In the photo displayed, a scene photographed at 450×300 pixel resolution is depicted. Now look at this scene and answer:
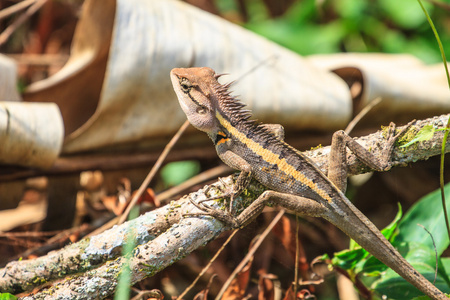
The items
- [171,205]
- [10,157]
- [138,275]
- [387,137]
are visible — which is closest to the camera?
[138,275]

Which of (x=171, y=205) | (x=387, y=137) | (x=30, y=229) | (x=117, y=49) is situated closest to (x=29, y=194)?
(x=30, y=229)

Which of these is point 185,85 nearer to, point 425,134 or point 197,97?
point 197,97

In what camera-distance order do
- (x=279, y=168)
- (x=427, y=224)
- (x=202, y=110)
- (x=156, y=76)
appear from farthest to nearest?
1. (x=156, y=76)
2. (x=427, y=224)
3. (x=202, y=110)
4. (x=279, y=168)

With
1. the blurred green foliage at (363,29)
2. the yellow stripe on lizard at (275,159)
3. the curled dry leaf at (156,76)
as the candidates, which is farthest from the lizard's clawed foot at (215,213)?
the blurred green foliage at (363,29)

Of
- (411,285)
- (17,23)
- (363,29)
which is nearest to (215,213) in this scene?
(411,285)

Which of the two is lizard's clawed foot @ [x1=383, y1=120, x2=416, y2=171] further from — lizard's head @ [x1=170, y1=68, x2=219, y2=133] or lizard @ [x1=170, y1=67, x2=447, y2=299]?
lizard's head @ [x1=170, y1=68, x2=219, y2=133]

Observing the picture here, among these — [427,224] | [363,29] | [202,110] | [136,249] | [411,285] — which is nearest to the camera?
[136,249]

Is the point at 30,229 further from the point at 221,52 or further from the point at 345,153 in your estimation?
the point at 345,153

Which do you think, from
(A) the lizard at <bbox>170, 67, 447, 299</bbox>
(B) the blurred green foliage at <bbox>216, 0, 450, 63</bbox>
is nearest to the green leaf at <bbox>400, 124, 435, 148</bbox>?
(A) the lizard at <bbox>170, 67, 447, 299</bbox>

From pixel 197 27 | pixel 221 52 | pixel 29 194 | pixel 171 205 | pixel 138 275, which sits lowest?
pixel 29 194
